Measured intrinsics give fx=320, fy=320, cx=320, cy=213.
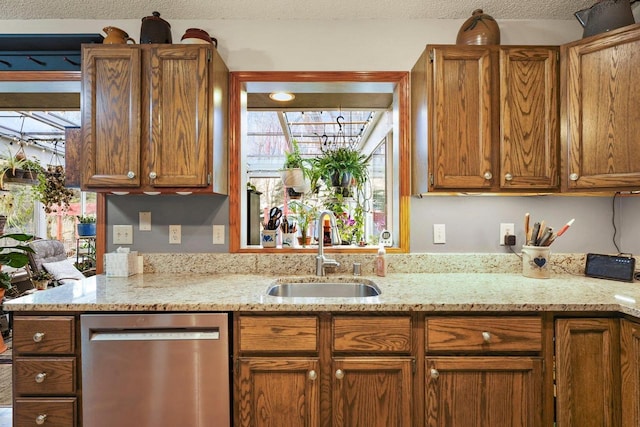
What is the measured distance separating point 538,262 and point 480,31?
4.24 ft

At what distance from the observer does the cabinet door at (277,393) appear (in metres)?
1.33

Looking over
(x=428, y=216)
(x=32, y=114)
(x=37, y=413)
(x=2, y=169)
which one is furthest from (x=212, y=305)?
(x=32, y=114)

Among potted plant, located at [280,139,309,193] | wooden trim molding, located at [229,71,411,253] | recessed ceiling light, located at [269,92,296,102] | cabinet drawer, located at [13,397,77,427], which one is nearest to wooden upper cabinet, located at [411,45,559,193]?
wooden trim molding, located at [229,71,411,253]

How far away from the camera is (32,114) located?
12.1 feet

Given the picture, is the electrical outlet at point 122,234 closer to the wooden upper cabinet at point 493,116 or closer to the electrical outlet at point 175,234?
the electrical outlet at point 175,234

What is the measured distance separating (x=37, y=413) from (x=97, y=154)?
118 cm

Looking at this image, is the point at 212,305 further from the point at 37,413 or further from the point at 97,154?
the point at 97,154

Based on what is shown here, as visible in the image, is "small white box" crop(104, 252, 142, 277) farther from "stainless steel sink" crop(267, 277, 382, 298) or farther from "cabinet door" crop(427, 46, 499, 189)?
"cabinet door" crop(427, 46, 499, 189)

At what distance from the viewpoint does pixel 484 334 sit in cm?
132

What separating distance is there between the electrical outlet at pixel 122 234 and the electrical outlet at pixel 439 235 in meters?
1.90

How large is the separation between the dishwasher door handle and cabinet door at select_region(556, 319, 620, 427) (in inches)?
56.5

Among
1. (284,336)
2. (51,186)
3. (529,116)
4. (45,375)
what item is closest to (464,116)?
(529,116)

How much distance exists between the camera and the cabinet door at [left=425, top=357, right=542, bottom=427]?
1318 mm

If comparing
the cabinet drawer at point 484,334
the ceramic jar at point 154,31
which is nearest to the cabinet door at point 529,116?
the cabinet drawer at point 484,334
